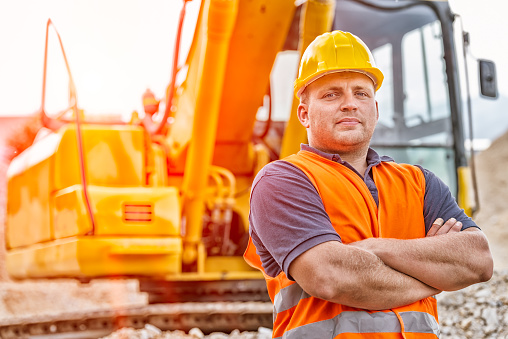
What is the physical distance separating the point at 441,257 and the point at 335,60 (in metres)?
0.65

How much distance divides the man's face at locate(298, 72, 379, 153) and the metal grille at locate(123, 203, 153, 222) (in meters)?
3.03

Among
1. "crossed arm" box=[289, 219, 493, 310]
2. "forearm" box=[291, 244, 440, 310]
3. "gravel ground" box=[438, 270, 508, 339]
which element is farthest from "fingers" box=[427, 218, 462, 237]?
"gravel ground" box=[438, 270, 508, 339]

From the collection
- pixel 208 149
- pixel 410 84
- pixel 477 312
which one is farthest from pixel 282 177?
pixel 410 84

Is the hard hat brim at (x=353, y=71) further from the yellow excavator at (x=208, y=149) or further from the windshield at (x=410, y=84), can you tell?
the windshield at (x=410, y=84)

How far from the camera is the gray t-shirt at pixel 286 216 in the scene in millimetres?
1760

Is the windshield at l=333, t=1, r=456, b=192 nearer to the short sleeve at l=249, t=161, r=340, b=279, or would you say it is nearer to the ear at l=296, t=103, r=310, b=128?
the ear at l=296, t=103, r=310, b=128

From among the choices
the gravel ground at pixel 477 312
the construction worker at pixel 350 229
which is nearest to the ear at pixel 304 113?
the construction worker at pixel 350 229

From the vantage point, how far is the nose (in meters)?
1.95

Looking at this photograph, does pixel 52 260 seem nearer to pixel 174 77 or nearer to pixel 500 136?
pixel 174 77

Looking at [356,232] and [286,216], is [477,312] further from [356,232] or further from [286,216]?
[286,216]

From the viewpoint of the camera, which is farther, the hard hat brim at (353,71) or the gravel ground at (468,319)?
the gravel ground at (468,319)

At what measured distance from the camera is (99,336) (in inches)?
228

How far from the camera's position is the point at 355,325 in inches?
69.5

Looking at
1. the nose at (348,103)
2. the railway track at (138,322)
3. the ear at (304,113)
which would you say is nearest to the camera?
the nose at (348,103)
